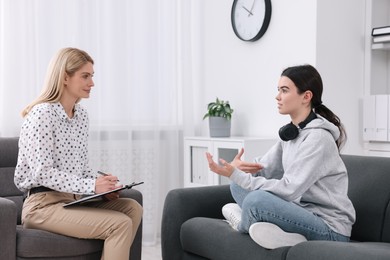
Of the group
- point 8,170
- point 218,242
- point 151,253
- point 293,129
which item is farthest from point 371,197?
point 151,253

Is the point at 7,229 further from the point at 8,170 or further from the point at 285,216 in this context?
the point at 285,216

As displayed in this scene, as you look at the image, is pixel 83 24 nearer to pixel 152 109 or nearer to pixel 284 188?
pixel 152 109

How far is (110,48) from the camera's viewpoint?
4.32 metres

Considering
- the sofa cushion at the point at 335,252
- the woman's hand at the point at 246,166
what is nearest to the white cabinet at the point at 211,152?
the woman's hand at the point at 246,166

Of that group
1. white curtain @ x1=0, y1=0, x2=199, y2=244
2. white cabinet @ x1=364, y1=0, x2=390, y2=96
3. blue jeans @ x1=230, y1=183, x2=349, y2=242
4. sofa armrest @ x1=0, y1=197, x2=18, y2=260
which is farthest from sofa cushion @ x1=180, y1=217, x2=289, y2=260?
white cabinet @ x1=364, y1=0, x2=390, y2=96

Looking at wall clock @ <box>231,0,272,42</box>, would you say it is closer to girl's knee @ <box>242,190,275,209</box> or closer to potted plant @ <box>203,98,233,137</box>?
potted plant @ <box>203,98,233,137</box>

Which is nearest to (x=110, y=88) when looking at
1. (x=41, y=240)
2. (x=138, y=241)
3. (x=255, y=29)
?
(x=255, y=29)

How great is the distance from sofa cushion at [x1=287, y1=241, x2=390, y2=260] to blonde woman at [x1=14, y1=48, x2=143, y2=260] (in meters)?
0.81

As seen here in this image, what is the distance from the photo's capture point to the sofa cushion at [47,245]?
2549 mm

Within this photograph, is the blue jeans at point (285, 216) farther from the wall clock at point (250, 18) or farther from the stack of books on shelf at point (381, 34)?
the wall clock at point (250, 18)

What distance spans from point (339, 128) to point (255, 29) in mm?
1745

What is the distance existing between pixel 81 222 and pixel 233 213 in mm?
671

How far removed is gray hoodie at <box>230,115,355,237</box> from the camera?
246 cm

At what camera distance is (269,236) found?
2.37 meters
